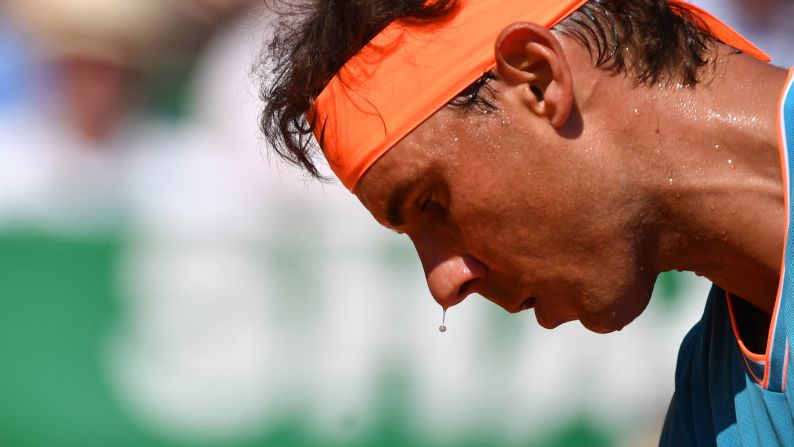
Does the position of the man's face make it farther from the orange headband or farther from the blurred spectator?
the blurred spectator

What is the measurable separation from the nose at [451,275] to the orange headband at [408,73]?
0.68 ft

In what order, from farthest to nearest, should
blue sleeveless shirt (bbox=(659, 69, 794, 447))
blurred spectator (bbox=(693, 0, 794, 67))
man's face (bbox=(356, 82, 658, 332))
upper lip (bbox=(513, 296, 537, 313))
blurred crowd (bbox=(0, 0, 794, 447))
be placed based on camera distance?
1. blurred spectator (bbox=(693, 0, 794, 67))
2. blurred crowd (bbox=(0, 0, 794, 447))
3. upper lip (bbox=(513, 296, 537, 313))
4. man's face (bbox=(356, 82, 658, 332))
5. blue sleeveless shirt (bbox=(659, 69, 794, 447))

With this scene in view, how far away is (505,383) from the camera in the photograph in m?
3.60

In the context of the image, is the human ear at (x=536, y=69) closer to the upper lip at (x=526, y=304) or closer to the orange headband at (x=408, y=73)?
the orange headband at (x=408, y=73)

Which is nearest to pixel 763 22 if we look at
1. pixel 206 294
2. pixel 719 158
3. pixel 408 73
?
pixel 206 294

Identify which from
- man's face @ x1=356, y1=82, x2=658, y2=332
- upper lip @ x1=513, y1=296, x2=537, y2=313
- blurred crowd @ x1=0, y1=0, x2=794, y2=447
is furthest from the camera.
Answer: blurred crowd @ x1=0, y1=0, x2=794, y2=447

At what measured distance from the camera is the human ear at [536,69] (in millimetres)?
1633

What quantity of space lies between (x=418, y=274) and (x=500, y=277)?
67.8 inches

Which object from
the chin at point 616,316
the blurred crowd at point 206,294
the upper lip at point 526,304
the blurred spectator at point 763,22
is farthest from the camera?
the blurred spectator at point 763,22

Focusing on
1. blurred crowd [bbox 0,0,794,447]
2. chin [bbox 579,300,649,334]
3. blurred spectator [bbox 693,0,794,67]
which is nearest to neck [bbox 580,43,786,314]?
chin [bbox 579,300,649,334]

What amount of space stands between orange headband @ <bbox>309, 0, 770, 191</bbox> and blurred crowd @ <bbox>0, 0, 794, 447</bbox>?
1685 millimetres

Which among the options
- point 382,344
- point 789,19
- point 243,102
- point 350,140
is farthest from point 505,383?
point 350,140

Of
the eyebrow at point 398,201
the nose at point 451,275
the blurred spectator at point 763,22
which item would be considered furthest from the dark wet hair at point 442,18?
the blurred spectator at point 763,22

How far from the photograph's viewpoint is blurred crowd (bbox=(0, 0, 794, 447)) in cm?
351
